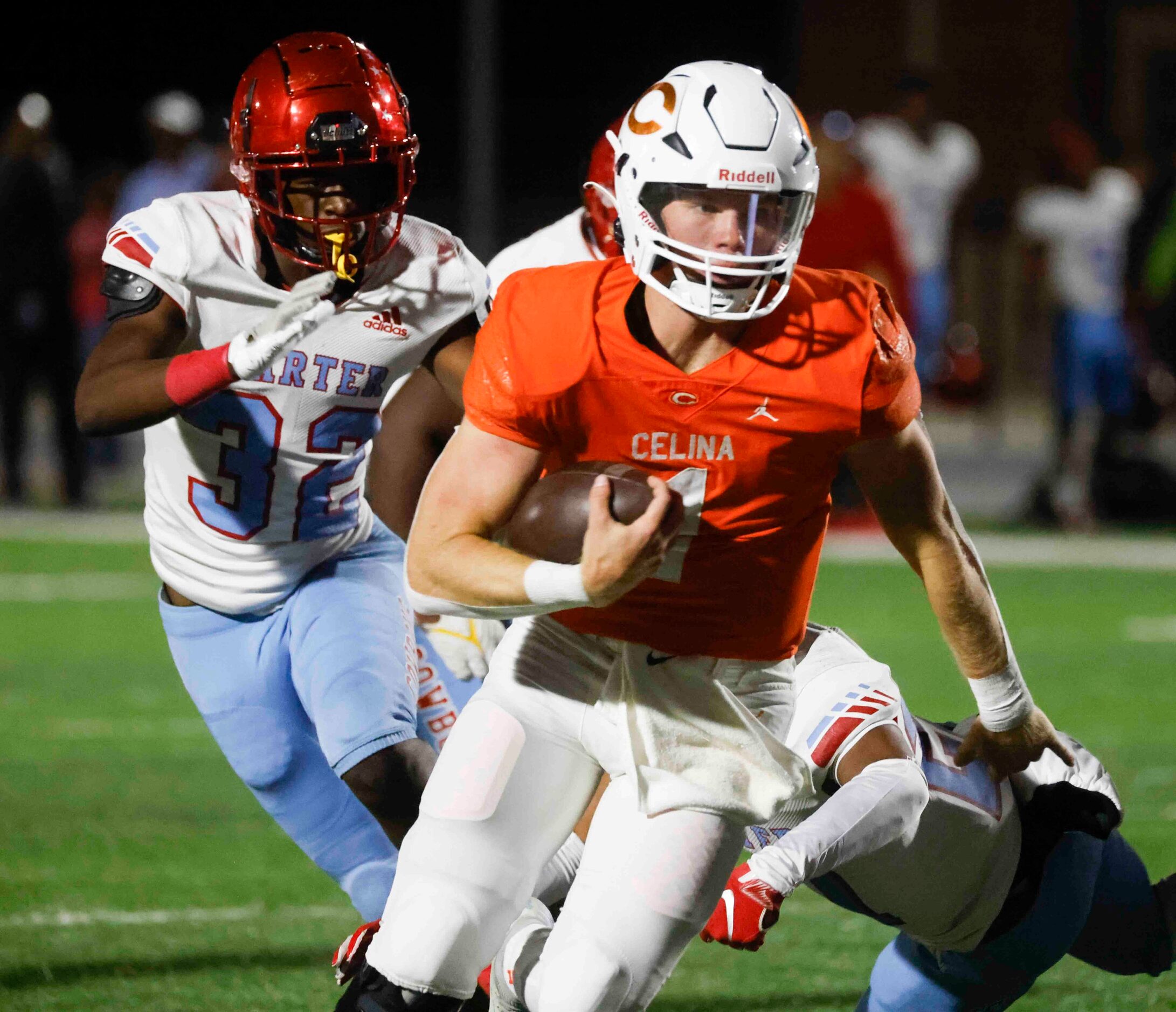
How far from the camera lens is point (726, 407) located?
2955 millimetres

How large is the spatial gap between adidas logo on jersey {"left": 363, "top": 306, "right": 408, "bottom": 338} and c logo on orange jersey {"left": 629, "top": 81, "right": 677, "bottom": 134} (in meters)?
0.80

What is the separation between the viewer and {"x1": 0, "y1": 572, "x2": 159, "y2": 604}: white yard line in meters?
8.87

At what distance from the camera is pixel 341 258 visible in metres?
3.64

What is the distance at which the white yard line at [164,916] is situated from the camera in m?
4.43

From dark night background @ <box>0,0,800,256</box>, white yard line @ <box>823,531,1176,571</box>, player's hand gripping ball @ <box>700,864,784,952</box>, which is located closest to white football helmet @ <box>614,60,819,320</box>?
player's hand gripping ball @ <box>700,864,784,952</box>

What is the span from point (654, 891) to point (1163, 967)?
1.17 meters

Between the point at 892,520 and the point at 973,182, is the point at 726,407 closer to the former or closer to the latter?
the point at 892,520

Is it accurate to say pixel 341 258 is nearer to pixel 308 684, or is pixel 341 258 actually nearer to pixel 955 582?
pixel 308 684

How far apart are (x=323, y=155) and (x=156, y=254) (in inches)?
14.4

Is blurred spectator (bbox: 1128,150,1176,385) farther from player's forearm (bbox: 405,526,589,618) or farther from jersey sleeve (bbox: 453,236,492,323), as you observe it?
player's forearm (bbox: 405,526,589,618)

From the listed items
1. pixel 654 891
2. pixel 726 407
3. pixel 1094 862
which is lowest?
pixel 1094 862

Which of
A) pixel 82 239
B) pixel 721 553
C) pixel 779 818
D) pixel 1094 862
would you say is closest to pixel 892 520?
pixel 721 553

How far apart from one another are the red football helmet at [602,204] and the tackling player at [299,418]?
663 mm

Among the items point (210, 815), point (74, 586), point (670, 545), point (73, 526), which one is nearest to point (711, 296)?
point (670, 545)
